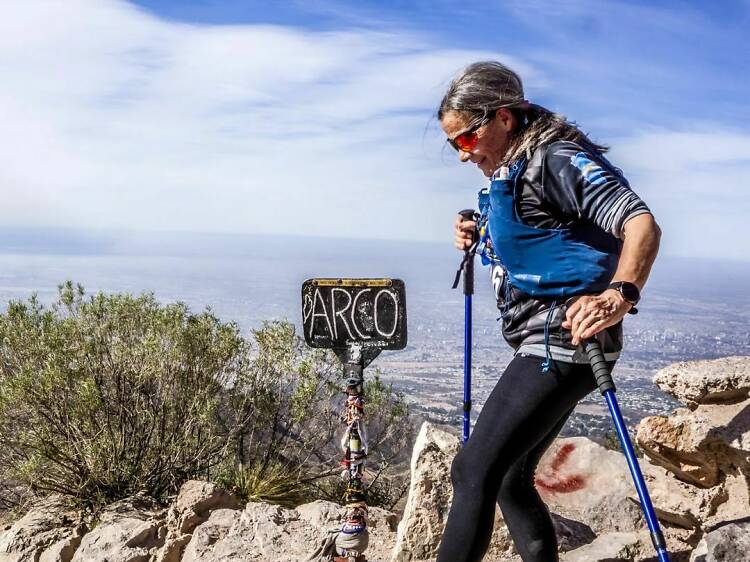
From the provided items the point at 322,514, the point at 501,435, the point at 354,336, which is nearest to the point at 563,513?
the point at 322,514

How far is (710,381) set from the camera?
14.5 ft

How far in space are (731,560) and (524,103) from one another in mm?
2218

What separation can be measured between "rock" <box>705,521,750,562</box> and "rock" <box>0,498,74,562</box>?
4536mm

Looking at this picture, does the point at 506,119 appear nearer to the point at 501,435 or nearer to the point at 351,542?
the point at 501,435

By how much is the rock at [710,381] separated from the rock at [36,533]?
4466 mm

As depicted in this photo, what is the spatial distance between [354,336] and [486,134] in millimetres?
1669

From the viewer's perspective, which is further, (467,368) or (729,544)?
(467,368)

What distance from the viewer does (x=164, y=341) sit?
23.4 feet

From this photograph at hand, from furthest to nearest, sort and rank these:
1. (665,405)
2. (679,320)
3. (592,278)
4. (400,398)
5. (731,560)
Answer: (679,320) < (400,398) < (665,405) < (731,560) < (592,278)

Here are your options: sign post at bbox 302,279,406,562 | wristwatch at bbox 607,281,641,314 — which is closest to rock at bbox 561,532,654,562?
sign post at bbox 302,279,406,562

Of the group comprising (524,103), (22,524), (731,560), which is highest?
(524,103)

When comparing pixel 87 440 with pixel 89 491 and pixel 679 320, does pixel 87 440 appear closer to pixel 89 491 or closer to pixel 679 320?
pixel 89 491

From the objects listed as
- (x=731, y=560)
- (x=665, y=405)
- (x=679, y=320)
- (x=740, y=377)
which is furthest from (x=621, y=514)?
(x=679, y=320)

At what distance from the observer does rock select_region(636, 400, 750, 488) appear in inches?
168
